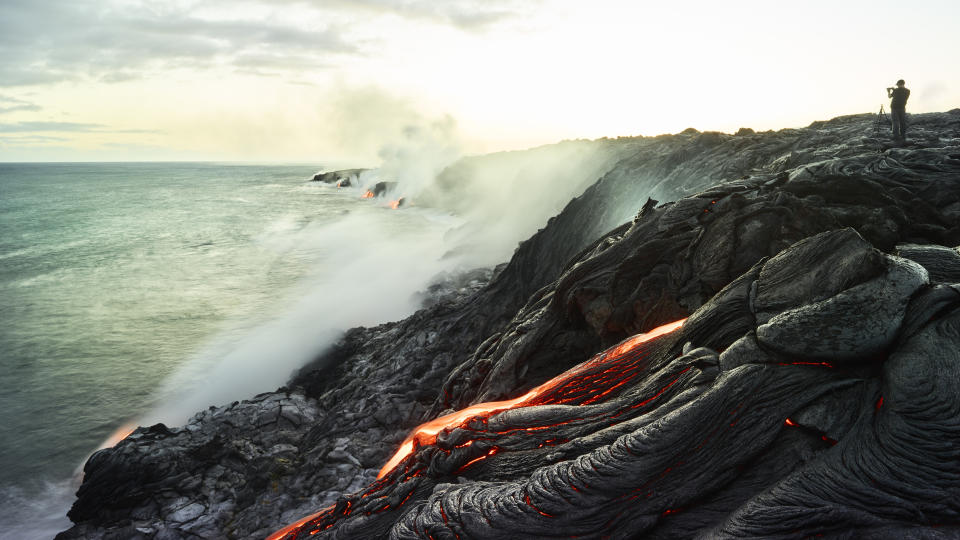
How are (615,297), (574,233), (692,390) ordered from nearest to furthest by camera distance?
(692,390) < (615,297) < (574,233)

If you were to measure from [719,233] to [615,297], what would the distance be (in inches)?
115

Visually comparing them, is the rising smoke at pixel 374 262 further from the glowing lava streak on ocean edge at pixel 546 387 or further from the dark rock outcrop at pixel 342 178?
the dark rock outcrop at pixel 342 178

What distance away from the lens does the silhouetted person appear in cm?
1521

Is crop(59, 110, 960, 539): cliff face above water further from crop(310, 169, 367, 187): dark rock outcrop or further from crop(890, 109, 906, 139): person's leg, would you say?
crop(310, 169, 367, 187): dark rock outcrop

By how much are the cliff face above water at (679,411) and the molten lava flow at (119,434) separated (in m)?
6.58

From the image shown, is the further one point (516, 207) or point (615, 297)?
point (516, 207)

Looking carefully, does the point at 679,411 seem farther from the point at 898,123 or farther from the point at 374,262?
the point at 374,262

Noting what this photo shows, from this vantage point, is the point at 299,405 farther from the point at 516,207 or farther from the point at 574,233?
the point at 516,207

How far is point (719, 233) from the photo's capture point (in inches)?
462

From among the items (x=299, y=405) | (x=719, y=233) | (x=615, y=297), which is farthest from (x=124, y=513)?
(x=719, y=233)

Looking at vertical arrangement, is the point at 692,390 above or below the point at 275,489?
above

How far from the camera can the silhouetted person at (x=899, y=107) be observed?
49.9 feet

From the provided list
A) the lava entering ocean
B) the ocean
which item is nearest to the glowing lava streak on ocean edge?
the lava entering ocean

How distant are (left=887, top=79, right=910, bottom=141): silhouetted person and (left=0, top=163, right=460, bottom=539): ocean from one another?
23.2m
